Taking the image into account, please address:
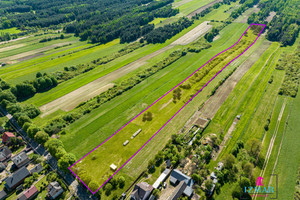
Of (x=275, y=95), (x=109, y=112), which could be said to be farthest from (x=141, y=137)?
(x=275, y=95)

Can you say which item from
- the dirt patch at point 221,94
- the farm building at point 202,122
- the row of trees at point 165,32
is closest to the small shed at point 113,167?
the dirt patch at point 221,94

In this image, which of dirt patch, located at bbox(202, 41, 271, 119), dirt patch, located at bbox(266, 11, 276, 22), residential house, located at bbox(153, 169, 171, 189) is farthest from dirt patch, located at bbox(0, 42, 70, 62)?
dirt patch, located at bbox(266, 11, 276, 22)

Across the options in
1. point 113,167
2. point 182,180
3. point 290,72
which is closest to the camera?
point 182,180

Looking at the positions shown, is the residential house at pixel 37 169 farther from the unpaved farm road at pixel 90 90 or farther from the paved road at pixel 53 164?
the unpaved farm road at pixel 90 90

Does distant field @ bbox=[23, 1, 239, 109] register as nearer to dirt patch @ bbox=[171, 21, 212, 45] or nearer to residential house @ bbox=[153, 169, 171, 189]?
dirt patch @ bbox=[171, 21, 212, 45]

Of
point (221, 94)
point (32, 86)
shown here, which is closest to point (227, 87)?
point (221, 94)

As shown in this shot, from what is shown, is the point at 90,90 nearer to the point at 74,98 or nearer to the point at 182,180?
the point at 74,98
